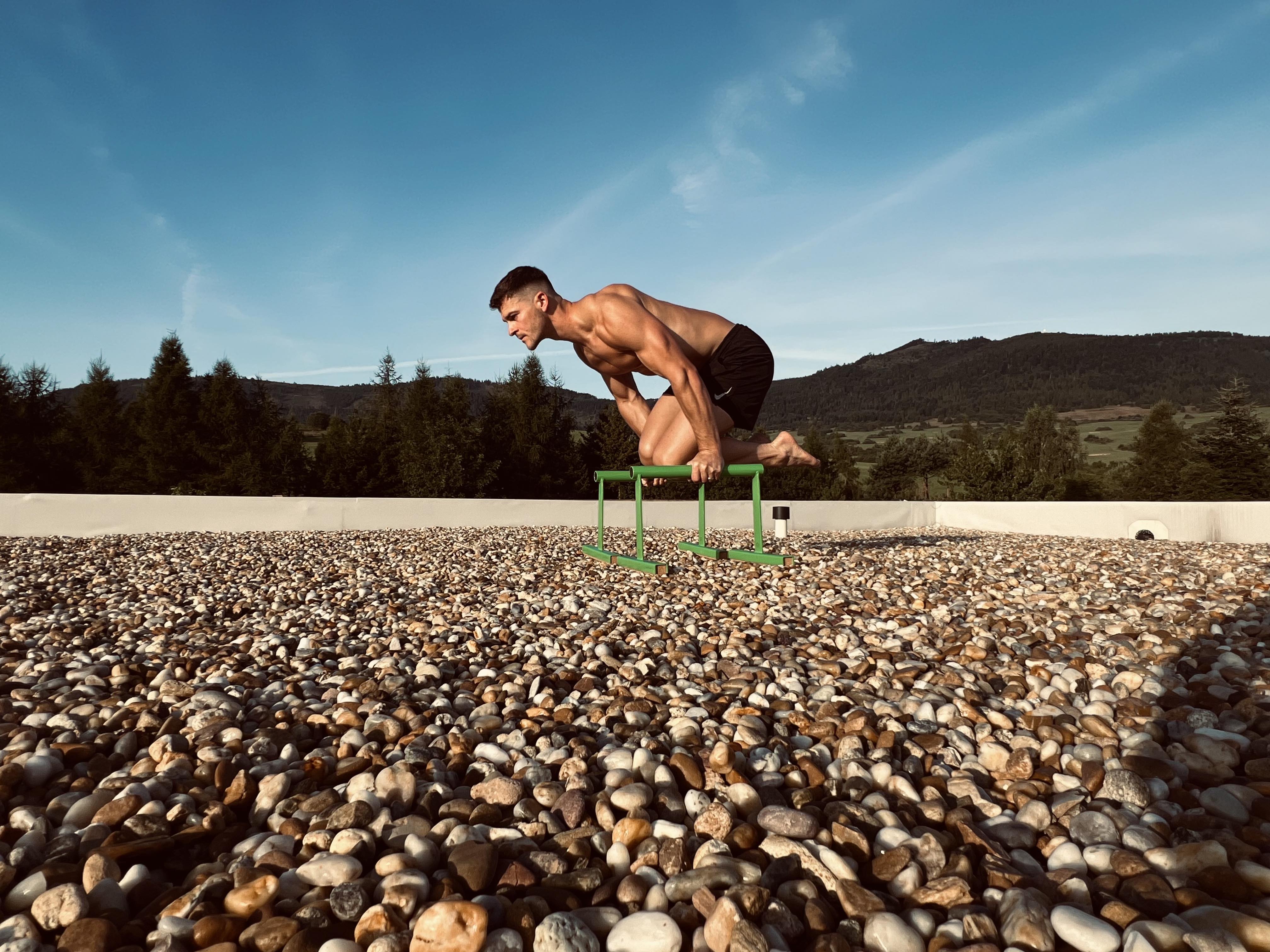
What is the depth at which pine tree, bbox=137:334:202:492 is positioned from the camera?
22375 millimetres

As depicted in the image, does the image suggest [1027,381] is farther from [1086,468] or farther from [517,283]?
[517,283]

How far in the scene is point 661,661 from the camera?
258 centimetres

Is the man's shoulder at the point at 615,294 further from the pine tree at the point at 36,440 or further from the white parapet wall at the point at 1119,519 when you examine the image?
the pine tree at the point at 36,440

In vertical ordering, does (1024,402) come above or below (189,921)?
above

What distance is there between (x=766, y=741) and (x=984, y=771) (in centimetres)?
53

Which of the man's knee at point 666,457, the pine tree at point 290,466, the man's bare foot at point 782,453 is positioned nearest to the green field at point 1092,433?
the pine tree at point 290,466

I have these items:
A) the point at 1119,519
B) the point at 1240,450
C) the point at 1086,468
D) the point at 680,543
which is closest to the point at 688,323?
the point at 680,543

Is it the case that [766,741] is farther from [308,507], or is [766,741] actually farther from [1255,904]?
[308,507]

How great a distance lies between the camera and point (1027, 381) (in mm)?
81625

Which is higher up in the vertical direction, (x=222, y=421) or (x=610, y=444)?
(x=222, y=421)

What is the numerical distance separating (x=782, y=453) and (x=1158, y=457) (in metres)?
30.6

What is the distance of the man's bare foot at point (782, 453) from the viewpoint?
4.64 meters

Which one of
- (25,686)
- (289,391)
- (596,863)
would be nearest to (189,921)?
(596,863)

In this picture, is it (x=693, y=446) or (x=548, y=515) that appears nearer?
(x=693, y=446)
